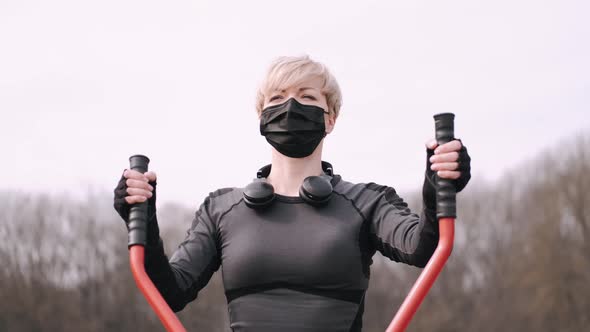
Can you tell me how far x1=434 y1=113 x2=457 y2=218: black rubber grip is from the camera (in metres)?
3.34

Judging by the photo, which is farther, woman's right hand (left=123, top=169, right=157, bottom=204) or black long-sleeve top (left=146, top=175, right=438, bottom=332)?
black long-sleeve top (left=146, top=175, right=438, bottom=332)

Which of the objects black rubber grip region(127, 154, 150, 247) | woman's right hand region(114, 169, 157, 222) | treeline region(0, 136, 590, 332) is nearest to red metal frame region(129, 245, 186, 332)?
black rubber grip region(127, 154, 150, 247)

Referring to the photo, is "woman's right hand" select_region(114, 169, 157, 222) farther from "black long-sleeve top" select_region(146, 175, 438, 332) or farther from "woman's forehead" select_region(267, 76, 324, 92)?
"woman's forehead" select_region(267, 76, 324, 92)

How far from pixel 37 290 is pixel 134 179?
2973 cm

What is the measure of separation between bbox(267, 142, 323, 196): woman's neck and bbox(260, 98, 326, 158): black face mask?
44mm

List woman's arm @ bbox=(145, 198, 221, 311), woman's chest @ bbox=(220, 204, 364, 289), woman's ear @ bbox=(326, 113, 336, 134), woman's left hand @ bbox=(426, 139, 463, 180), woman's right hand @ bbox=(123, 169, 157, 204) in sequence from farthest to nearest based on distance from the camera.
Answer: woman's ear @ bbox=(326, 113, 336, 134) < woman's chest @ bbox=(220, 204, 364, 289) < woman's arm @ bbox=(145, 198, 221, 311) < woman's right hand @ bbox=(123, 169, 157, 204) < woman's left hand @ bbox=(426, 139, 463, 180)

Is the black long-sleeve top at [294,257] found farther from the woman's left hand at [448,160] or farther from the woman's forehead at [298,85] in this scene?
the woman's forehead at [298,85]

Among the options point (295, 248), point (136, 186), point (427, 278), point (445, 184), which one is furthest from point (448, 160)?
point (136, 186)

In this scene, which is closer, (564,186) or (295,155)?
(295,155)

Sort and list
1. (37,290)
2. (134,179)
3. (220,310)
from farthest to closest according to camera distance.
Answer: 1. (220,310)
2. (37,290)
3. (134,179)

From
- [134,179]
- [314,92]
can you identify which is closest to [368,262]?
[314,92]

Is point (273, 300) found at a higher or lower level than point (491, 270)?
higher

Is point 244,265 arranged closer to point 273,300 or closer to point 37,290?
point 273,300

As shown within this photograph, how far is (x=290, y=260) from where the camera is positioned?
389cm
